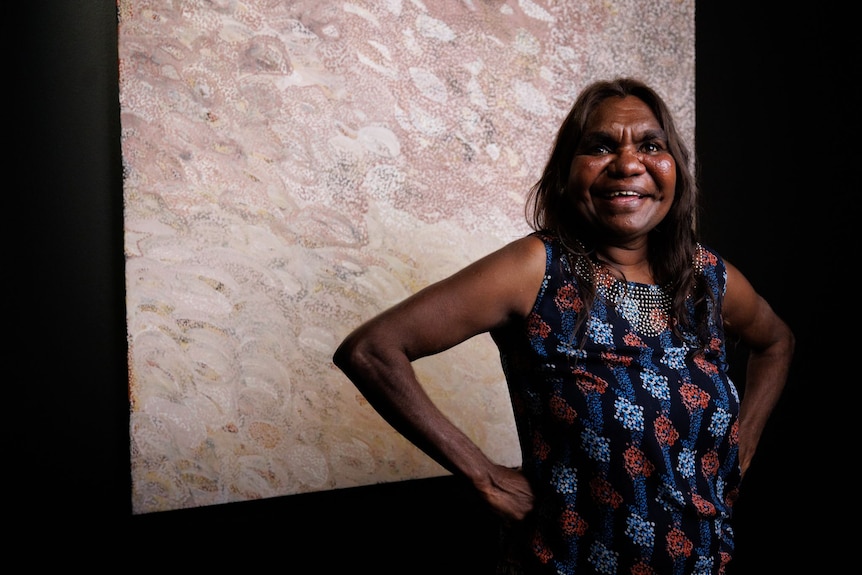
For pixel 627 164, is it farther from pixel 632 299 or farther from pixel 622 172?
pixel 632 299

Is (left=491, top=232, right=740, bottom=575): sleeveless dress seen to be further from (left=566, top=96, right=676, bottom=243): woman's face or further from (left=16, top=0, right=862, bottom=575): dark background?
(left=16, top=0, right=862, bottom=575): dark background

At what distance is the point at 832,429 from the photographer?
220cm

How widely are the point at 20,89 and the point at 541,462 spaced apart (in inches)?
66.9

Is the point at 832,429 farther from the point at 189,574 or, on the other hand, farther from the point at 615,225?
the point at 189,574

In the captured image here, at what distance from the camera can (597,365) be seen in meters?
1.15

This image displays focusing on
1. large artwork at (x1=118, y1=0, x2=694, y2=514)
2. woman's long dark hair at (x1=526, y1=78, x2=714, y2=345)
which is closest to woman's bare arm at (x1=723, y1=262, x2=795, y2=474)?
woman's long dark hair at (x1=526, y1=78, x2=714, y2=345)

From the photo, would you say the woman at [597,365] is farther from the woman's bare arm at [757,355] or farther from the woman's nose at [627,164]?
the woman's bare arm at [757,355]

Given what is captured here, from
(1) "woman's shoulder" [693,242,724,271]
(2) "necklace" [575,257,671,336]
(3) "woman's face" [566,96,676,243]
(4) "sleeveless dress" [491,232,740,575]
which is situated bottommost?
(4) "sleeveless dress" [491,232,740,575]

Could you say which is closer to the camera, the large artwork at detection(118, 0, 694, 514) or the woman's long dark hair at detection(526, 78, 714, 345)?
the woman's long dark hair at detection(526, 78, 714, 345)

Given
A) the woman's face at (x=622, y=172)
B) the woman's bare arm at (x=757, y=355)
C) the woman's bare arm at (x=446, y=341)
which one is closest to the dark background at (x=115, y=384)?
the woman's bare arm at (x=757, y=355)

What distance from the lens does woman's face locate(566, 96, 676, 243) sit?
1225 mm

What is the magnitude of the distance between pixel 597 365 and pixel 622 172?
0.35 meters

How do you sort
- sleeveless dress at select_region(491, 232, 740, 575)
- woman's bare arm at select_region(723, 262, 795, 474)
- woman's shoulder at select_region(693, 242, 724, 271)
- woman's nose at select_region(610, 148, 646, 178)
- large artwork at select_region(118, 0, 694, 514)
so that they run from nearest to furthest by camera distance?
sleeveless dress at select_region(491, 232, 740, 575)
woman's nose at select_region(610, 148, 646, 178)
woman's shoulder at select_region(693, 242, 724, 271)
woman's bare arm at select_region(723, 262, 795, 474)
large artwork at select_region(118, 0, 694, 514)

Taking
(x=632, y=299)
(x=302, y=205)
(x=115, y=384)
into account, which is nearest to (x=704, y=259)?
(x=632, y=299)
